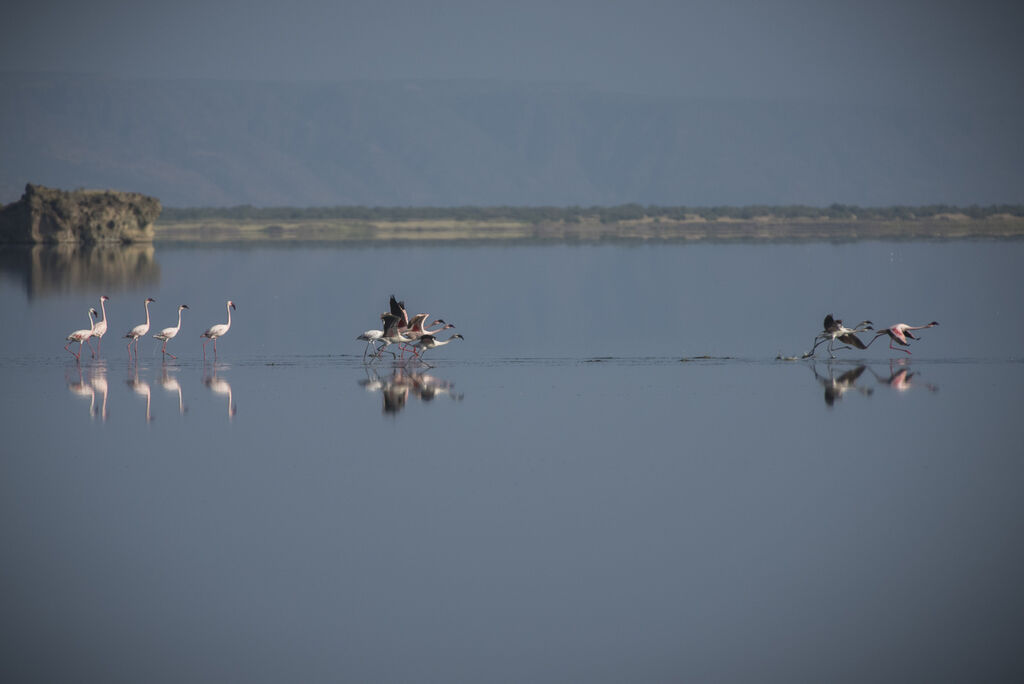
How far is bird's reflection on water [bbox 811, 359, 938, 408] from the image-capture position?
17984 mm

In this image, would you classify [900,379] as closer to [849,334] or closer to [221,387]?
[849,334]

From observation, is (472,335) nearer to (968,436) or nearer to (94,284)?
(968,436)

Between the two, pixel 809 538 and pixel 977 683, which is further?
pixel 809 538

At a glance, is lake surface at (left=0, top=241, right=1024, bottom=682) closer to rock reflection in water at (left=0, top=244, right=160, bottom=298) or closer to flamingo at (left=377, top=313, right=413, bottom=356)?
flamingo at (left=377, top=313, right=413, bottom=356)

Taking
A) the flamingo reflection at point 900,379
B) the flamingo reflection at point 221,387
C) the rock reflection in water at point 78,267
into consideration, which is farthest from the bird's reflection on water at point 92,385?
A: the rock reflection in water at point 78,267

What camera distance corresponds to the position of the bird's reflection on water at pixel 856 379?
17984 mm

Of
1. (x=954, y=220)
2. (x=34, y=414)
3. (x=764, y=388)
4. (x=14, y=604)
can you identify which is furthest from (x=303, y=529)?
(x=954, y=220)

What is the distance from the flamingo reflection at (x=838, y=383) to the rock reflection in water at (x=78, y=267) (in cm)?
2426

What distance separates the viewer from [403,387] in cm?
1898

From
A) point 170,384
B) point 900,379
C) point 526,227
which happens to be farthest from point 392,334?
point 526,227

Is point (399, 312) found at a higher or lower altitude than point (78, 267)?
lower

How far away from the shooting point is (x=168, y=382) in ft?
64.5

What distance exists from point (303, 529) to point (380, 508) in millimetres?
811

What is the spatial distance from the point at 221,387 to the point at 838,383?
28.1 ft
